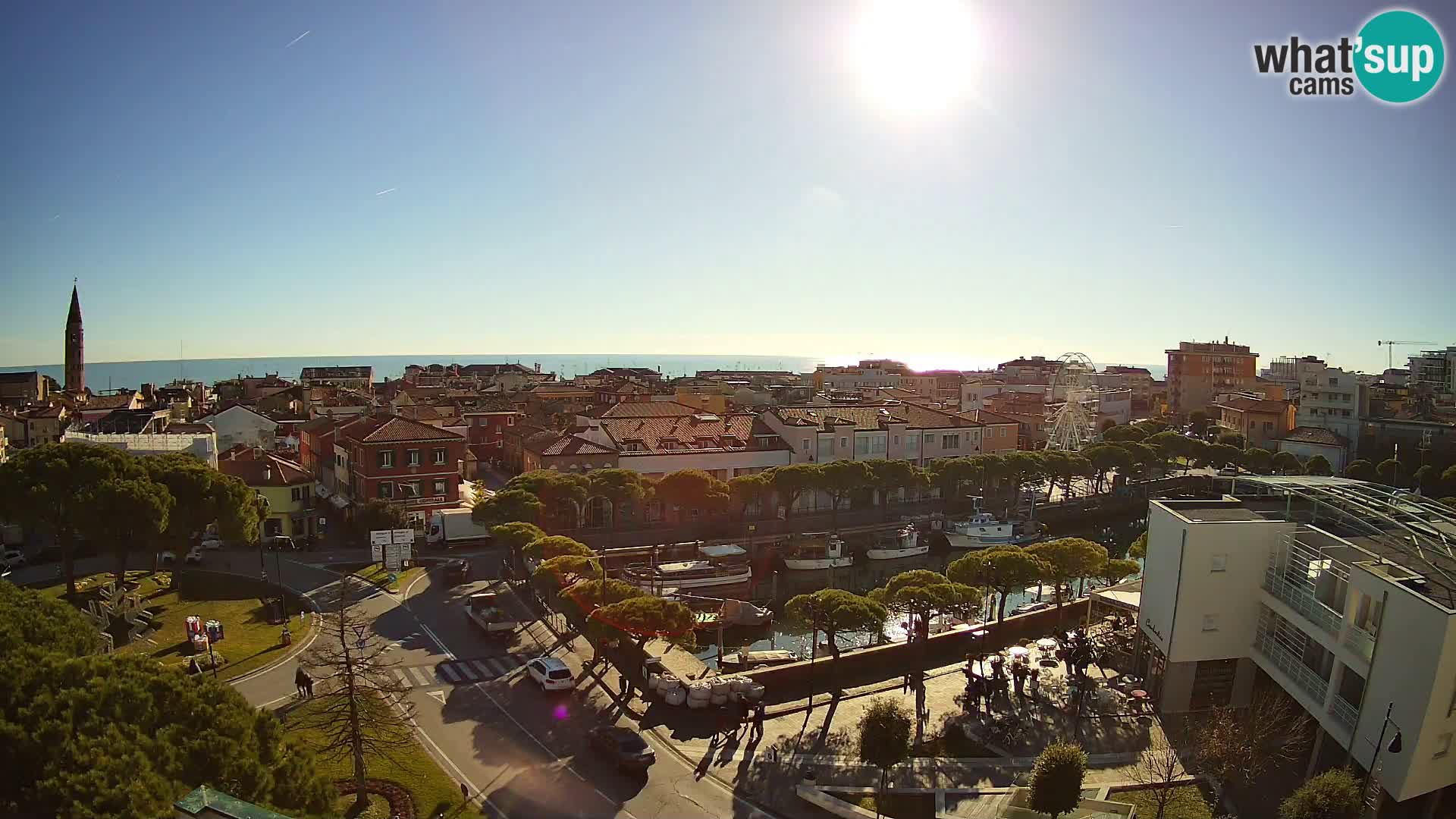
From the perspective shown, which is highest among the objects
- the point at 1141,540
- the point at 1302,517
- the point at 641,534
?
the point at 1302,517

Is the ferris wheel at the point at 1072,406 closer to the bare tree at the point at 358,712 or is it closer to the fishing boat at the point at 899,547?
the fishing boat at the point at 899,547

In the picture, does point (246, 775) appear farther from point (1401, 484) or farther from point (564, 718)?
point (1401, 484)

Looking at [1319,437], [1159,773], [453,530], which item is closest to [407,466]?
[453,530]

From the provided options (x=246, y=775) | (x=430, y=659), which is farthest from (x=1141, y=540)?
(x=246, y=775)

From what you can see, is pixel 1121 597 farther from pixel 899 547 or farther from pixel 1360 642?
pixel 899 547

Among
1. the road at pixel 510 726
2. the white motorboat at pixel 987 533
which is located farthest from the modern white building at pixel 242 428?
the white motorboat at pixel 987 533

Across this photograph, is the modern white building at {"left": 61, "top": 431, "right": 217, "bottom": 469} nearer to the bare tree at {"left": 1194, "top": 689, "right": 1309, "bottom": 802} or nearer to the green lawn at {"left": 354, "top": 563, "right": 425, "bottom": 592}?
the green lawn at {"left": 354, "top": 563, "right": 425, "bottom": 592}
